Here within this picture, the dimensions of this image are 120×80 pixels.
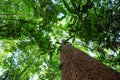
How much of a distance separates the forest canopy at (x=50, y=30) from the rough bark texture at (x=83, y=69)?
0.46m

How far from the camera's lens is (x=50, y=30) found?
8.45 metres

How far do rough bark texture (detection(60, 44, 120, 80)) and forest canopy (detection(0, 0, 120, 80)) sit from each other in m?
0.46

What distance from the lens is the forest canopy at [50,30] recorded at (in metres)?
4.64

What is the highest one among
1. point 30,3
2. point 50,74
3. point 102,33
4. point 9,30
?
point 30,3

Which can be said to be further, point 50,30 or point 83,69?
point 50,30

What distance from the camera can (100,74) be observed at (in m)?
5.02

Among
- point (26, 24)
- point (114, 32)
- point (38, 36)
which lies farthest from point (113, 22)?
point (26, 24)

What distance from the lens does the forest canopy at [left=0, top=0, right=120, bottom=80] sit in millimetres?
4637

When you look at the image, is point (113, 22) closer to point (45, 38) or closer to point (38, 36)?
point (45, 38)

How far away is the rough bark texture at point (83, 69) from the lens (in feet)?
16.4

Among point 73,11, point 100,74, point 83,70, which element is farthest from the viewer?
point 83,70

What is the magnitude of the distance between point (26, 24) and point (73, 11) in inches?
196

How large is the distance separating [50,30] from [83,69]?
131 inches

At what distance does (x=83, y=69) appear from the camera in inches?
217
